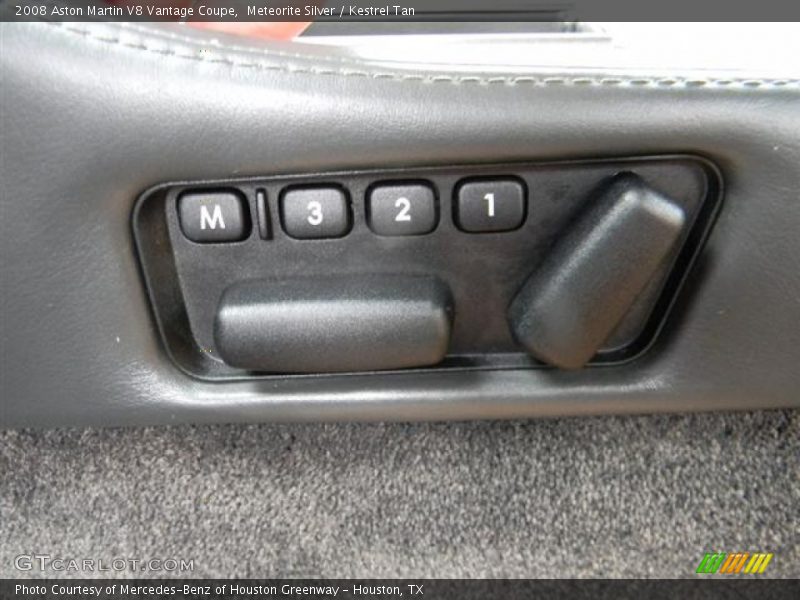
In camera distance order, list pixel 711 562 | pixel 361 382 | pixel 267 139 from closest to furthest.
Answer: pixel 267 139 < pixel 361 382 < pixel 711 562

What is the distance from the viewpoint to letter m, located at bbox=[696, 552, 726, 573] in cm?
73

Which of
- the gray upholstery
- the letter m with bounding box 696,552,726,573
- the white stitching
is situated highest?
the white stitching

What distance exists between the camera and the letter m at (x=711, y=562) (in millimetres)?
727

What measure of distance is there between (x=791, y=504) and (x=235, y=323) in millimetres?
487

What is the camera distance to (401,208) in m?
0.54

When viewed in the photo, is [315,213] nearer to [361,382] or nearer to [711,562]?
[361,382]

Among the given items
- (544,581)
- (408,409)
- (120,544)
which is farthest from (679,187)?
(120,544)

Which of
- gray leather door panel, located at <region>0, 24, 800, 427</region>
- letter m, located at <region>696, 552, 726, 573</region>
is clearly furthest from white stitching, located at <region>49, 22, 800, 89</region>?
letter m, located at <region>696, 552, 726, 573</region>

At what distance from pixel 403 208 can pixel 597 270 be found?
0.41 ft

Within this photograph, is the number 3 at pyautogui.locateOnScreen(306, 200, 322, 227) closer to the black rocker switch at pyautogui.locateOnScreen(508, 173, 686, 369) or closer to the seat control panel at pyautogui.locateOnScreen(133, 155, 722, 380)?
the seat control panel at pyautogui.locateOnScreen(133, 155, 722, 380)

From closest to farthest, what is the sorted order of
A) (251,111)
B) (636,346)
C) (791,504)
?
(251,111) < (636,346) < (791,504)

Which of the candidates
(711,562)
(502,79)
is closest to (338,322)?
(502,79)

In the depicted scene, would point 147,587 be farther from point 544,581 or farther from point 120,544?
point 544,581

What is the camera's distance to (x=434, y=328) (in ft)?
1.82
